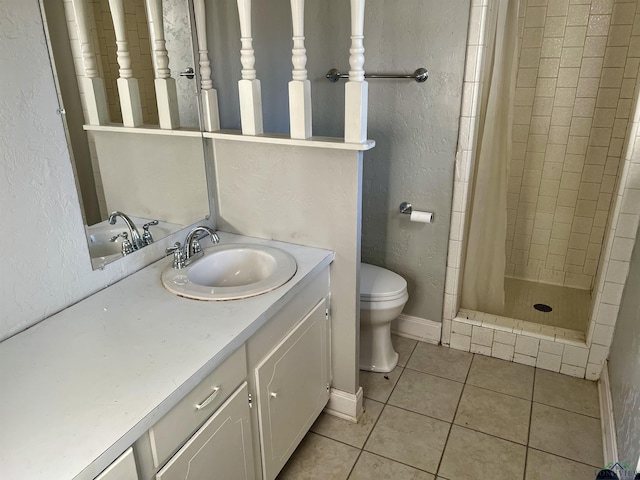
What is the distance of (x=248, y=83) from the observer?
1.62 meters

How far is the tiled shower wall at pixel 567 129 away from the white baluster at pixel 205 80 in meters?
1.99

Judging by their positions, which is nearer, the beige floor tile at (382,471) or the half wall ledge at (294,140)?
the half wall ledge at (294,140)

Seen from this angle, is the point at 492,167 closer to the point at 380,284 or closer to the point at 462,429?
the point at 380,284

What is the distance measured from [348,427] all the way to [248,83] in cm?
141

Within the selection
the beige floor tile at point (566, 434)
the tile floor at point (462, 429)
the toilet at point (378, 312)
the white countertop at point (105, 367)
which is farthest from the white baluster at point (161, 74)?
the beige floor tile at point (566, 434)

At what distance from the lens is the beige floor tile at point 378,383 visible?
2.16 metres

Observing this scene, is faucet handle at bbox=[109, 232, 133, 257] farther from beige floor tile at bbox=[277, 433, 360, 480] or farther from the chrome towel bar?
the chrome towel bar

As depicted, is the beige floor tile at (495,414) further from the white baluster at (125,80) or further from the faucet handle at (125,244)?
the white baluster at (125,80)

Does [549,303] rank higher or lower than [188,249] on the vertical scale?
lower

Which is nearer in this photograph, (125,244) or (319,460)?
(125,244)

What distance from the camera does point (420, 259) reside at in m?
2.43

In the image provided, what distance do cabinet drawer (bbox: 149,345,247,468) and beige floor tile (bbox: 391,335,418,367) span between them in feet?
4.21

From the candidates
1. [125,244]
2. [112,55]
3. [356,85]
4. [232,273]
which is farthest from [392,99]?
[125,244]

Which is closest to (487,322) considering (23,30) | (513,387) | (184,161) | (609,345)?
(513,387)
